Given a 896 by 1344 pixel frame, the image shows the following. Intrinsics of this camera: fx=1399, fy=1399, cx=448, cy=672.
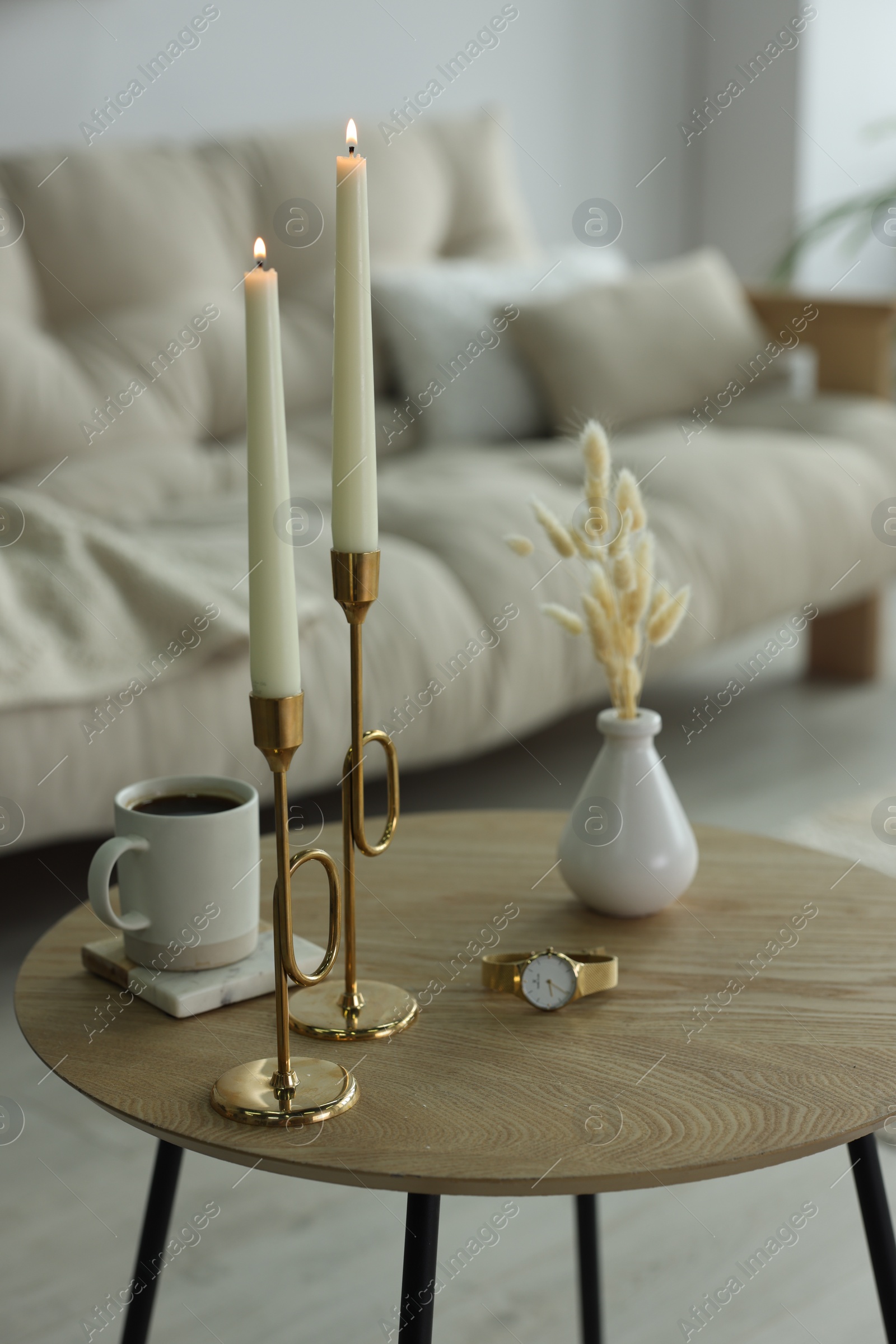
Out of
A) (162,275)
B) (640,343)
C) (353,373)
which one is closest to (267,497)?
(353,373)

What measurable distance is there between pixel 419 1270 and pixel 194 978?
20cm

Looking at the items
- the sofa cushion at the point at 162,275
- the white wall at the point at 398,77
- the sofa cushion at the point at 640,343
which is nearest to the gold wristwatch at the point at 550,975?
the sofa cushion at the point at 162,275

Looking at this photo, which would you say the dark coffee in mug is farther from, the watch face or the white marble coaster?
the watch face

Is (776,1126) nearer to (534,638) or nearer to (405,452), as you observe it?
(534,638)

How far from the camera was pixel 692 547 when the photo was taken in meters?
2.02

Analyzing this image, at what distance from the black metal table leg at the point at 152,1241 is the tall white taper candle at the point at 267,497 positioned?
16.8 inches

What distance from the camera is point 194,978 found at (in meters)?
0.76

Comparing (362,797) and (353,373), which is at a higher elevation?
(353,373)

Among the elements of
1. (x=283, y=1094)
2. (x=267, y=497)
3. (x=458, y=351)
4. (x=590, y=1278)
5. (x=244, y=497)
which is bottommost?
(x=590, y=1278)

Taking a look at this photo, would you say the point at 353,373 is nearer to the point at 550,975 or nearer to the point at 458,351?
the point at 550,975

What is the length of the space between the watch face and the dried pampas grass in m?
0.18

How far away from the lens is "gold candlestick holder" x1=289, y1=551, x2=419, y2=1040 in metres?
0.68

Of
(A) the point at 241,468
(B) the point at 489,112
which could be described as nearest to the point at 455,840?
(A) the point at 241,468

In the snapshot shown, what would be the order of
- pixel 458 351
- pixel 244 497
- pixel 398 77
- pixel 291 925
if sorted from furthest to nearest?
1. pixel 398 77
2. pixel 458 351
3. pixel 244 497
4. pixel 291 925
